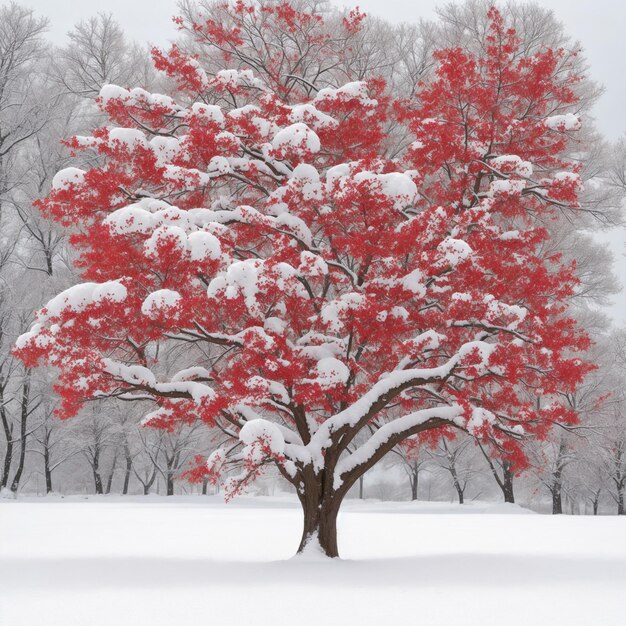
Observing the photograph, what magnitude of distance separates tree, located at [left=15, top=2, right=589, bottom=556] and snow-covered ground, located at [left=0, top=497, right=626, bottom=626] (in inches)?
62.5

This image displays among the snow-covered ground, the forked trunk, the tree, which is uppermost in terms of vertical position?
the tree

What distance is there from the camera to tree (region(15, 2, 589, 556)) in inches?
376

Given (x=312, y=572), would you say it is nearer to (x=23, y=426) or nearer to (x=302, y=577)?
(x=302, y=577)

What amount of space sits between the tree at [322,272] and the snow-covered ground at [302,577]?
1.59 meters

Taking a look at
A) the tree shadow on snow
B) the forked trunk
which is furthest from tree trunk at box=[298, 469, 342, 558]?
the tree shadow on snow

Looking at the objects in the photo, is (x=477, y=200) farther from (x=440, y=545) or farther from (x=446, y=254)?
(x=440, y=545)

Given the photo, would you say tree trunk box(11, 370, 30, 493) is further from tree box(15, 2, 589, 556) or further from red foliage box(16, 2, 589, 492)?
tree box(15, 2, 589, 556)

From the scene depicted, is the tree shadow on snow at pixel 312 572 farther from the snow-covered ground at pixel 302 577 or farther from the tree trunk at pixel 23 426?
the tree trunk at pixel 23 426

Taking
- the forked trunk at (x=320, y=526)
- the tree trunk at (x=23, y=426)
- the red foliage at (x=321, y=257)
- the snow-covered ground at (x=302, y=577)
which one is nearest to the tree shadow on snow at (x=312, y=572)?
the snow-covered ground at (x=302, y=577)

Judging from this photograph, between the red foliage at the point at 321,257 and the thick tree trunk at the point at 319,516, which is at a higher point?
the red foliage at the point at 321,257

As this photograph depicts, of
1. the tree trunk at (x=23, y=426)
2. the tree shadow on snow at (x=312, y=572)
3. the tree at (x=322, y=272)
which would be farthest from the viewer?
the tree trunk at (x=23, y=426)

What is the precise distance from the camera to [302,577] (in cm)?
938

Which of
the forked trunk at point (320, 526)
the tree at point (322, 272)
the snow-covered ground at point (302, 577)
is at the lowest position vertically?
the snow-covered ground at point (302, 577)

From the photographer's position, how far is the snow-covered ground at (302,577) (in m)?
7.27
